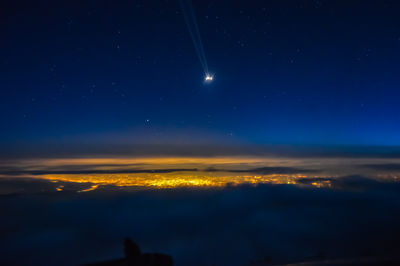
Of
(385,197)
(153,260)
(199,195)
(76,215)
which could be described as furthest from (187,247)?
(385,197)

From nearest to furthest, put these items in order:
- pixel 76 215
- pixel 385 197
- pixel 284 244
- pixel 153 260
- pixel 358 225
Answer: pixel 153 260
pixel 284 244
pixel 358 225
pixel 76 215
pixel 385 197

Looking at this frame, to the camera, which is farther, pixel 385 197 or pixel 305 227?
pixel 385 197

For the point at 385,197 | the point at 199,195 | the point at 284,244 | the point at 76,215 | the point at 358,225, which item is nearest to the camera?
the point at 284,244

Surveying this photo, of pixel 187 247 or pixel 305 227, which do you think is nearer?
pixel 187 247

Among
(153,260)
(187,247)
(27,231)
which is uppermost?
(153,260)

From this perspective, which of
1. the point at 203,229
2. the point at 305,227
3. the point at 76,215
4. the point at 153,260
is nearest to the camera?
the point at 153,260

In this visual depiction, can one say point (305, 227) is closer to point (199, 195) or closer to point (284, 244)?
point (284, 244)

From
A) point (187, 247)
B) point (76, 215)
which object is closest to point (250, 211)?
point (187, 247)

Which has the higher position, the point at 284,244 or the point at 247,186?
the point at 247,186

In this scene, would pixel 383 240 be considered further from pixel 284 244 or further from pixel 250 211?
pixel 250 211
